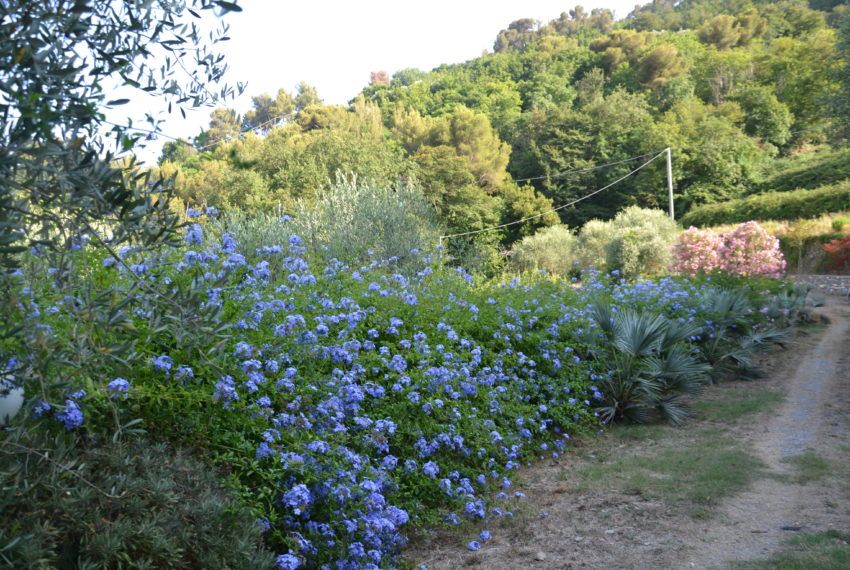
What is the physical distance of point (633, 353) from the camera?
22.3 feet

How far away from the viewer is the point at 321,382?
4133 mm

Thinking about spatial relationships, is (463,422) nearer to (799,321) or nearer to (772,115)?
(799,321)

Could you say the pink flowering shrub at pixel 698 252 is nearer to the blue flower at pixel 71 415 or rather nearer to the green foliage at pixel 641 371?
the green foliage at pixel 641 371

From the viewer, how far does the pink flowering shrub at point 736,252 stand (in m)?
17.0

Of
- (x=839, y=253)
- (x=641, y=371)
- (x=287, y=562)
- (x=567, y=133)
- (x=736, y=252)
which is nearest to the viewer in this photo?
(x=287, y=562)

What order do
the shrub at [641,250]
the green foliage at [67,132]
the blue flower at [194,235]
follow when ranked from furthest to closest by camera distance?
1. the shrub at [641,250]
2. the blue flower at [194,235]
3. the green foliage at [67,132]

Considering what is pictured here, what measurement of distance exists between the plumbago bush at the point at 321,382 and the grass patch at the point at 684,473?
2.12 ft

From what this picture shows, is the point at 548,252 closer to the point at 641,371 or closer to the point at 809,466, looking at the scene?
the point at 641,371

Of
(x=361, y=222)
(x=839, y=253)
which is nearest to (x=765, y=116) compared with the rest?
(x=839, y=253)

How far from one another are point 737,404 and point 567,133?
40362 millimetres

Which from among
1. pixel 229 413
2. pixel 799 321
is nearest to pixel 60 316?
pixel 229 413

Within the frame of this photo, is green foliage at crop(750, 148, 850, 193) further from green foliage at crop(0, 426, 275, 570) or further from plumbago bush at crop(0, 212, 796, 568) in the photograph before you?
green foliage at crop(0, 426, 275, 570)

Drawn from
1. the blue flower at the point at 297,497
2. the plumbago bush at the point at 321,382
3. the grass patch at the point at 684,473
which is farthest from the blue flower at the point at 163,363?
the grass patch at the point at 684,473

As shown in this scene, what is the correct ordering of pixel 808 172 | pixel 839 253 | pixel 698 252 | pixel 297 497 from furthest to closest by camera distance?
pixel 808 172 < pixel 839 253 < pixel 698 252 < pixel 297 497
